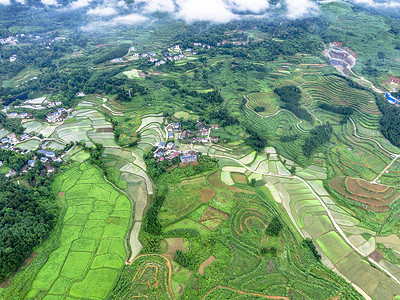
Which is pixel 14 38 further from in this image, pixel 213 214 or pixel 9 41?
pixel 213 214

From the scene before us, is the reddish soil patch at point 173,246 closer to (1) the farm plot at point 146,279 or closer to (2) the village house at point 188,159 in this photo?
(1) the farm plot at point 146,279

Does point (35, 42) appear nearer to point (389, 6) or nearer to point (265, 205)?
point (265, 205)

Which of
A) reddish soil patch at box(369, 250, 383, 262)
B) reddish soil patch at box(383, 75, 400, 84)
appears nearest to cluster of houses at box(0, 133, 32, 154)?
reddish soil patch at box(369, 250, 383, 262)

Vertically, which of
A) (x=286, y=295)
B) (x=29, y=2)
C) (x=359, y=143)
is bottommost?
(x=359, y=143)

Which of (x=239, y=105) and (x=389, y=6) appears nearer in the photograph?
(x=239, y=105)

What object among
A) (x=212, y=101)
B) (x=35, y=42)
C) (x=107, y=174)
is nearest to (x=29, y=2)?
(x=35, y=42)

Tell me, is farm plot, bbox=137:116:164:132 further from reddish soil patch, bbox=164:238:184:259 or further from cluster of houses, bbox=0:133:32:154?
reddish soil patch, bbox=164:238:184:259

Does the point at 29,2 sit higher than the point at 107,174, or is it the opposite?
the point at 29,2

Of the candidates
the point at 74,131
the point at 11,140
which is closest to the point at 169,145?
the point at 74,131
